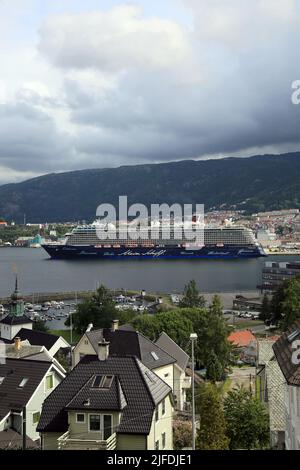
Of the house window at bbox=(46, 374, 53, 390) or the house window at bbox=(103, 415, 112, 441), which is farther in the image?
the house window at bbox=(46, 374, 53, 390)

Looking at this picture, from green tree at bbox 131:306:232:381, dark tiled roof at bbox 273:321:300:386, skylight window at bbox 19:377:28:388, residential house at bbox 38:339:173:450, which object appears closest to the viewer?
dark tiled roof at bbox 273:321:300:386

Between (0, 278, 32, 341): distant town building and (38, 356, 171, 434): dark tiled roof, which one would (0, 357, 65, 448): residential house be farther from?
(0, 278, 32, 341): distant town building

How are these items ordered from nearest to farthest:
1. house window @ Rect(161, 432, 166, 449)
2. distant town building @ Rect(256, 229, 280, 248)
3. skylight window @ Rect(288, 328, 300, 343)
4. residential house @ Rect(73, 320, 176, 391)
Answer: skylight window @ Rect(288, 328, 300, 343) < house window @ Rect(161, 432, 166, 449) < residential house @ Rect(73, 320, 176, 391) < distant town building @ Rect(256, 229, 280, 248)

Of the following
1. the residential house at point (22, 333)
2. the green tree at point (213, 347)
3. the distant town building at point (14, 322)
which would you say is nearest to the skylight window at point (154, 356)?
the green tree at point (213, 347)

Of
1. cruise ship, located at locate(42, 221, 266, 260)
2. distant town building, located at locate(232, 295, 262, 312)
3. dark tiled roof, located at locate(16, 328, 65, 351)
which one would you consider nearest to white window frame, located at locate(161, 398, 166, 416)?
dark tiled roof, located at locate(16, 328, 65, 351)

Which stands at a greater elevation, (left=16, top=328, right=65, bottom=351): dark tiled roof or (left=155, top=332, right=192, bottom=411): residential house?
(left=16, top=328, right=65, bottom=351): dark tiled roof

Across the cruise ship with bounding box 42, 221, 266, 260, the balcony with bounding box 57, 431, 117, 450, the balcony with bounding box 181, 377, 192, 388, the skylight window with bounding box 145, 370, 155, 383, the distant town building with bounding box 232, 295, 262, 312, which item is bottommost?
the balcony with bounding box 181, 377, 192, 388

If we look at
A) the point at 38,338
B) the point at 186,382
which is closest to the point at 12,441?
the point at 186,382
